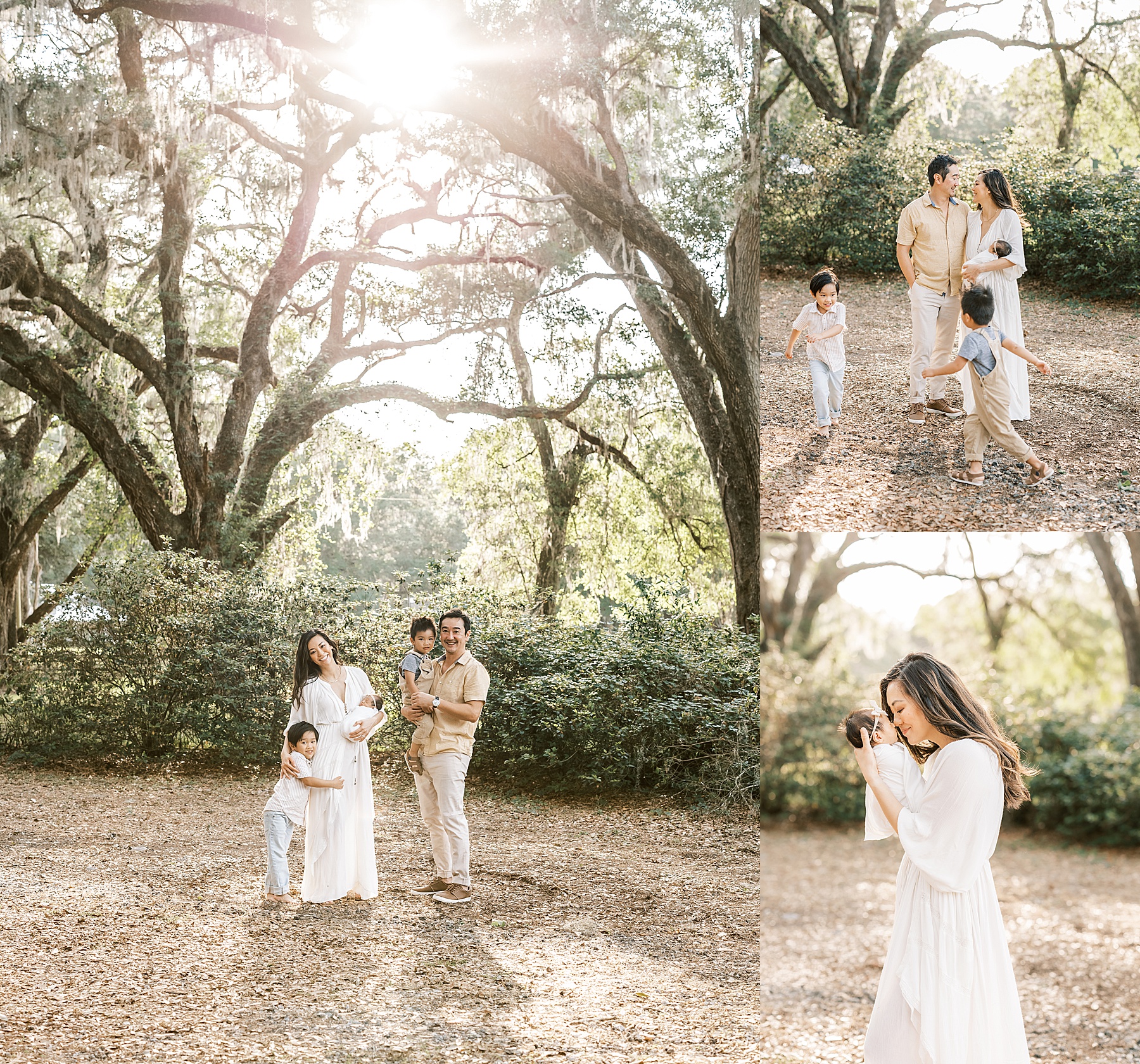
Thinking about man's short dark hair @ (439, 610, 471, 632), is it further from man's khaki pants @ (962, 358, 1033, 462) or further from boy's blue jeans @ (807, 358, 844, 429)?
man's khaki pants @ (962, 358, 1033, 462)

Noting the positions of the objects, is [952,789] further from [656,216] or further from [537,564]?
[656,216]

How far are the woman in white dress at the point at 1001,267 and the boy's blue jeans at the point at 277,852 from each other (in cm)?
334

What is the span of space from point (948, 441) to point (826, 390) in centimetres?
56

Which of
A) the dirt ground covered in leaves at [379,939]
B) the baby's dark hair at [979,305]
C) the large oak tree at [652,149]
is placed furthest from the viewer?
the large oak tree at [652,149]

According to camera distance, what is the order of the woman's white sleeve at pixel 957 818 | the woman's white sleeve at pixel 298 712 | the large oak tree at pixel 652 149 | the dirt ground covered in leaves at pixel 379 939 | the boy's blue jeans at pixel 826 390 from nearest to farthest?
1. the woman's white sleeve at pixel 957 818
2. the dirt ground covered in leaves at pixel 379 939
3. the woman's white sleeve at pixel 298 712
4. the boy's blue jeans at pixel 826 390
5. the large oak tree at pixel 652 149

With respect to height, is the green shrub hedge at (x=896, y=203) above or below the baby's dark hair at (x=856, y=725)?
above

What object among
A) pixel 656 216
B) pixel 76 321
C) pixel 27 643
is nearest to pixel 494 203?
pixel 656 216

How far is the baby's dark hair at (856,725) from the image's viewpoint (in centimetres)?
267

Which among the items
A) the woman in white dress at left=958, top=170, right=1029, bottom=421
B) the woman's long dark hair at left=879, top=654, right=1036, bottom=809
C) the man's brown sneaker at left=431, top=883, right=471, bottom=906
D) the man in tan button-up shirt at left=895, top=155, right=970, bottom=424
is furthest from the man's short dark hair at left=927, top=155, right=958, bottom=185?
the man's brown sneaker at left=431, top=883, right=471, bottom=906

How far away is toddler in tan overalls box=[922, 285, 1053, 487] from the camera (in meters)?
3.94

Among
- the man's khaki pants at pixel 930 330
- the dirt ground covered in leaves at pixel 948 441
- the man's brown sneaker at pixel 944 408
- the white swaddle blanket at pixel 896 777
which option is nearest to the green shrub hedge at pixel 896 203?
the dirt ground covered in leaves at pixel 948 441

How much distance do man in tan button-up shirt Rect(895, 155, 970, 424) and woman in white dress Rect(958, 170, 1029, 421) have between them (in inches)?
2.3

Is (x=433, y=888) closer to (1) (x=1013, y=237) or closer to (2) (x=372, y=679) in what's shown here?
(2) (x=372, y=679)

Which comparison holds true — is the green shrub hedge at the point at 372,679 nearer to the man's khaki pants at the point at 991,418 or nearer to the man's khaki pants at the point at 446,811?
the man's khaki pants at the point at 446,811
